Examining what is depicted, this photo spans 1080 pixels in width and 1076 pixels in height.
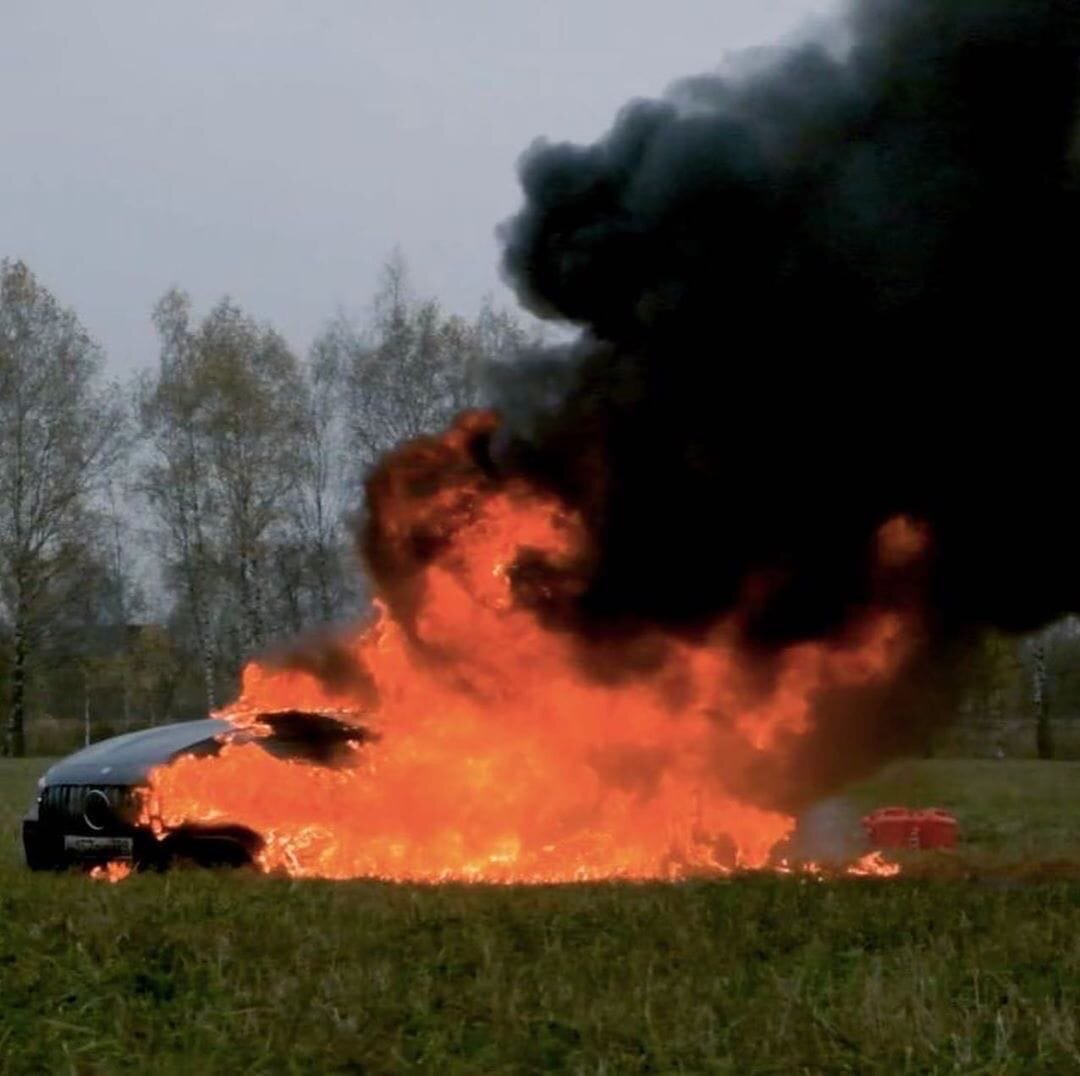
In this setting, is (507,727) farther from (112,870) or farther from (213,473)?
(213,473)

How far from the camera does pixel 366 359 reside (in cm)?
3303

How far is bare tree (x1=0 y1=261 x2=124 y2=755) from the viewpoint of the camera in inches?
1489

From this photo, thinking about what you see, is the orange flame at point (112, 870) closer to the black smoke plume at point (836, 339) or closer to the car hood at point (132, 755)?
the car hood at point (132, 755)

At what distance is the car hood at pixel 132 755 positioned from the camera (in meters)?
9.87

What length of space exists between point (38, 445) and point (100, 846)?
3003 centimetres

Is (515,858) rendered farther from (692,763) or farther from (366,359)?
(366,359)

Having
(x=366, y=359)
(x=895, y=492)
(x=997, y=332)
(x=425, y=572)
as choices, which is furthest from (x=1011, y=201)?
(x=366, y=359)

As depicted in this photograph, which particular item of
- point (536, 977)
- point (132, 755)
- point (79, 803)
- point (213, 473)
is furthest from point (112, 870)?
point (213, 473)

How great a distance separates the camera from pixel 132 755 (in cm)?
1009

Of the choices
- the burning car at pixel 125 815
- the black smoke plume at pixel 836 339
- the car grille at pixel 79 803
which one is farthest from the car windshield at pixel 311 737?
the black smoke plume at pixel 836 339

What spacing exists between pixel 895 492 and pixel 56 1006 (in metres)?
6.76

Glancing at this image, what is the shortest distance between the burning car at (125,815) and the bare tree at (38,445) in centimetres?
2917

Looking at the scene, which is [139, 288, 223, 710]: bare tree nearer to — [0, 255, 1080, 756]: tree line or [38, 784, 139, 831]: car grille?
[0, 255, 1080, 756]: tree line

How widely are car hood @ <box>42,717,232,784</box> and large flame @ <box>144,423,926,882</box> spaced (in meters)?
0.15
